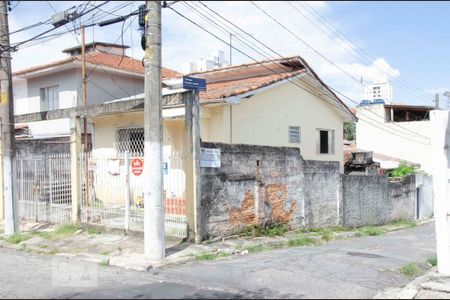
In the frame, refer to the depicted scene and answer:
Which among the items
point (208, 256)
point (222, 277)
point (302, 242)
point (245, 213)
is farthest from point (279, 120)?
point (222, 277)

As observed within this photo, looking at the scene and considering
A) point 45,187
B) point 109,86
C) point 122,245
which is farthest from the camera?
point 109,86

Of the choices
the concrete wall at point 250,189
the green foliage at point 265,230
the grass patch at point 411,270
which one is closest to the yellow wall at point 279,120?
the concrete wall at point 250,189

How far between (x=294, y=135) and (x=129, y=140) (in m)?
5.59

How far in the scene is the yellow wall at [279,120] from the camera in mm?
13492

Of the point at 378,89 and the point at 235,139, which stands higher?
the point at 378,89

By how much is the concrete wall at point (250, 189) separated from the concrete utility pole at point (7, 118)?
481cm

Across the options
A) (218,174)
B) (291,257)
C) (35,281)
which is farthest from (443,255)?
(35,281)

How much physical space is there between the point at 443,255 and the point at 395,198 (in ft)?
39.7

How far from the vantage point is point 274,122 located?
15.2 meters

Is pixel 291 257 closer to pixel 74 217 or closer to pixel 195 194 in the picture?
pixel 195 194

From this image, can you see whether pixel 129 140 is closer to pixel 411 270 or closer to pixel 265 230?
pixel 265 230

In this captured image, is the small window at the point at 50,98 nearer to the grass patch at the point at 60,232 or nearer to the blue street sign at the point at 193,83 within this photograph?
the grass patch at the point at 60,232

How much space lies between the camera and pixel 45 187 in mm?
12781

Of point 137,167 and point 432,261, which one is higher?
point 137,167
